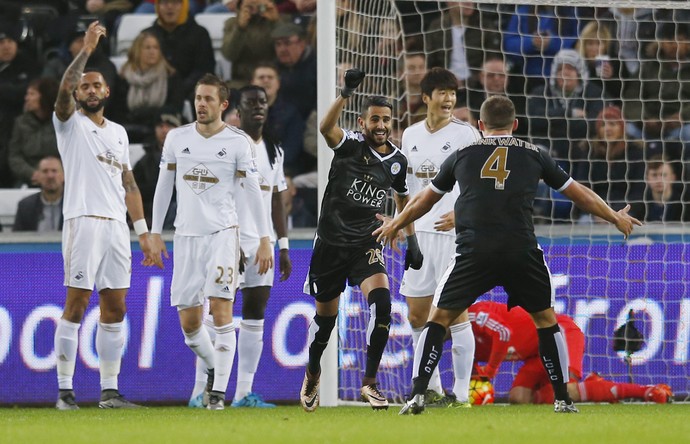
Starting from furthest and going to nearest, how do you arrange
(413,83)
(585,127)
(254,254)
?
(413,83), (585,127), (254,254)

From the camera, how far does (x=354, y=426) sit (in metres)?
6.79

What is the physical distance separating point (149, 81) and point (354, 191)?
5279 millimetres

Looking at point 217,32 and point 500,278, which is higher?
point 217,32

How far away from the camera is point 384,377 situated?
10344 millimetres

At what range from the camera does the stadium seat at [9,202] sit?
12.2 metres

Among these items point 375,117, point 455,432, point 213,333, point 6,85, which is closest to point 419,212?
point 375,117

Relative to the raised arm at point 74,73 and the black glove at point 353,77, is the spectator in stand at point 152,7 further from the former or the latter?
the black glove at point 353,77

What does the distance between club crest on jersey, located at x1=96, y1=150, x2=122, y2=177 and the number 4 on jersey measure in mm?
3276

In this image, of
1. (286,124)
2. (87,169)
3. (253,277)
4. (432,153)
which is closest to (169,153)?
(87,169)

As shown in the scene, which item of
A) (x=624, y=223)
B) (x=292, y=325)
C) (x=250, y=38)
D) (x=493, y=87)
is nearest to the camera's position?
(x=624, y=223)

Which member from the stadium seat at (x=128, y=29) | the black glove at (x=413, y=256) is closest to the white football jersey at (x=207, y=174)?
the black glove at (x=413, y=256)

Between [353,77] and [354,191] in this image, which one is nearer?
[353,77]

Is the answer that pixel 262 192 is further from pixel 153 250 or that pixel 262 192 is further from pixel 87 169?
pixel 87 169

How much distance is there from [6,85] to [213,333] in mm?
4680
